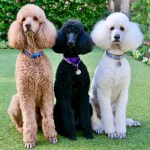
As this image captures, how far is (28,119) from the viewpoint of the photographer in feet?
10.4

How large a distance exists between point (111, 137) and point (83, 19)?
7.73 metres

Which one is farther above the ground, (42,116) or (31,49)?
(31,49)

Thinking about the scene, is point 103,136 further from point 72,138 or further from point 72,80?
point 72,80

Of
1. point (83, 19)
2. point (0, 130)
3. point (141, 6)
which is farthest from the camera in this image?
point (83, 19)

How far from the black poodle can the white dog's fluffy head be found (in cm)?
16

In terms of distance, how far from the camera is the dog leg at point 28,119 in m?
3.16

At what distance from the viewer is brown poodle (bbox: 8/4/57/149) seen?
3076mm

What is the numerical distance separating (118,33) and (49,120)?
0.95m

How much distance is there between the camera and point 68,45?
10.3ft

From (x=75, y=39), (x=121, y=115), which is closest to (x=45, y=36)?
(x=75, y=39)

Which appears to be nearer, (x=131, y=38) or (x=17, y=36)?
(x=17, y=36)

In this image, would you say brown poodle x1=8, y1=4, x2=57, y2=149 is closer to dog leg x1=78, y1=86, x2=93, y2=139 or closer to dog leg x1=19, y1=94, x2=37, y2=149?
dog leg x1=19, y1=94, x2=37, y2=149

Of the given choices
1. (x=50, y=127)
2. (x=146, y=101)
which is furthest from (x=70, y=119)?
(x=146, y=101)

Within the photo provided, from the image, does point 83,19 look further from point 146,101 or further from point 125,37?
point 125,37
